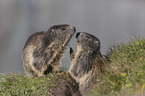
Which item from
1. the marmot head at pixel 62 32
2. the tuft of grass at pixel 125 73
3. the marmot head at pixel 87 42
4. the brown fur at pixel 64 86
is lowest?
the brown fur at pixel 64 86

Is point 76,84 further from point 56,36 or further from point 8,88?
point 8,88

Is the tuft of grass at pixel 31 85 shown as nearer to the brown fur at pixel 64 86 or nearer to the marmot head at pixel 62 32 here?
the brown fur at pixel 64 86

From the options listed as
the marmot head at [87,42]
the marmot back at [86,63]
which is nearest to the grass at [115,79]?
the marmot back at [86,63]

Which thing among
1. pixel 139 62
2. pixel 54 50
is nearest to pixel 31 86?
pixel 54 50

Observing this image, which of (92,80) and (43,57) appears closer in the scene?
(92,80)

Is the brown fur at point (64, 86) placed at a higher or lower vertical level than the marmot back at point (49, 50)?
lower

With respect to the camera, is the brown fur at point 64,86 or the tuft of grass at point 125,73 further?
the brown fur at point 64,86

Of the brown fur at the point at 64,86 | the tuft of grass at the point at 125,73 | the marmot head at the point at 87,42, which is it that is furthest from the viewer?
the marmot head at the point at 87,42

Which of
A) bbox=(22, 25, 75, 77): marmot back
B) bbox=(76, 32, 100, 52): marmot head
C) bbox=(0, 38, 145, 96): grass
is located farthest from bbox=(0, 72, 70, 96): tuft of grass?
bbox=(76, 32, 100, 52): marmot head
